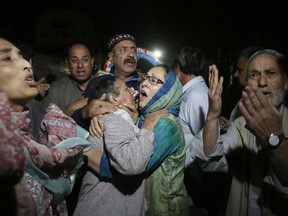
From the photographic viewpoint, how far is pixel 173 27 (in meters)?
21.6

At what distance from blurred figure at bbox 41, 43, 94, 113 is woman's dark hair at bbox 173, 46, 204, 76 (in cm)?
170

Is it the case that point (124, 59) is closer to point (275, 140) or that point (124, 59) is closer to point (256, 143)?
point (256, 143)

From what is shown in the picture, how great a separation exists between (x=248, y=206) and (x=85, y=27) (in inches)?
1452

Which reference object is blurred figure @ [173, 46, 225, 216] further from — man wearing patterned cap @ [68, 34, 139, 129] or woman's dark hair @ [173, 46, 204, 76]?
man wearing patterned cap @ [68, 34, 139, 129]

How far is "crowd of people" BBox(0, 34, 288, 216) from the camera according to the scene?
6.47ft

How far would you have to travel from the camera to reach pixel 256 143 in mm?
2744

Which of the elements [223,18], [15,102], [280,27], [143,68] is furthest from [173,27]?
[15,102]

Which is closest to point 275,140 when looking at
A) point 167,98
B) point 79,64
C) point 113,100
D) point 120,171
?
point 167,98

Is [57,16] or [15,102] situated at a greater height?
[57,16]

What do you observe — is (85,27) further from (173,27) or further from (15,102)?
(15,102)

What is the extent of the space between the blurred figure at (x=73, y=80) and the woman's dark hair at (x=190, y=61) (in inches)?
66.9

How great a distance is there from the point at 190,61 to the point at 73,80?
218cm

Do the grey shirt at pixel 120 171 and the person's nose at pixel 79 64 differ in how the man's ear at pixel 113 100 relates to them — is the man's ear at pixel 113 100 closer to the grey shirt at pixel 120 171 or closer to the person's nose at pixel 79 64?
the grey shirt at pixel 120 171

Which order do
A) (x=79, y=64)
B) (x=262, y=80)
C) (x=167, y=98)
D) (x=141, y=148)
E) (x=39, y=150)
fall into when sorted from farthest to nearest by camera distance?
(x=79, y=64)
(x=262, y=80)
(x=167, y=98)
(x=141, y=148)
(x=39, y=150)
